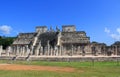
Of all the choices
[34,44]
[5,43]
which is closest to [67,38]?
[34,44]

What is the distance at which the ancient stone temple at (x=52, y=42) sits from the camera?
50.7m

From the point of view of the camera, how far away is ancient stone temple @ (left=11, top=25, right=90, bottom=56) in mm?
50747

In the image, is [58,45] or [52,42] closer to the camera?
[58,45]

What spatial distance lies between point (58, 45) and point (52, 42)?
3.71m

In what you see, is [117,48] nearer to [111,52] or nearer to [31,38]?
[111,52]

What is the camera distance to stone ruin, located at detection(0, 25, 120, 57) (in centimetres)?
4878

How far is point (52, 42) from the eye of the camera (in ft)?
182

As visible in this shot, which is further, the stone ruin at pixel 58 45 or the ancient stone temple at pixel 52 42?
the ancient stone temple at pixel 52 42

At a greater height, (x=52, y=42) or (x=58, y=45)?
(x=52, y=42)

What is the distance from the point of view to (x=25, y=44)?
2265 inches

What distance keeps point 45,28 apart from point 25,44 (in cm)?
683

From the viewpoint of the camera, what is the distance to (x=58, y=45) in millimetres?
51938

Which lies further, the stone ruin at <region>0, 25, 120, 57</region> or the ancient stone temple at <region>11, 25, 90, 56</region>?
the ancient stone temple at <region>11, 25, 90, 56</region>

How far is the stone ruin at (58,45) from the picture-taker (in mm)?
48781
